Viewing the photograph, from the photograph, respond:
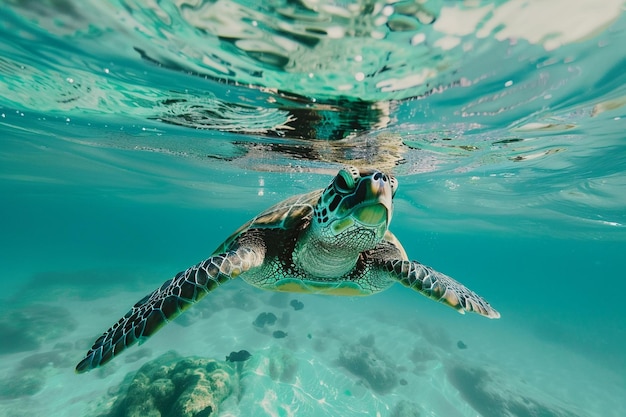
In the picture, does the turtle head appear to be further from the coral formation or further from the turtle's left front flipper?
the coral formation

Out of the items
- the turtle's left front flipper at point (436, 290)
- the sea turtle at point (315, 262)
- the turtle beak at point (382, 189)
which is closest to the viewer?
the turtle beak at point (382, 189)

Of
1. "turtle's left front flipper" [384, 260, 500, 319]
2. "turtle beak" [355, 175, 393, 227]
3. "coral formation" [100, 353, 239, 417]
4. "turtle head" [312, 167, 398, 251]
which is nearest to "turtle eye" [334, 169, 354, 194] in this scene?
"turtle head" [312, 167, 398, 251]

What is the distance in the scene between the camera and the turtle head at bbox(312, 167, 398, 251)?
9.02 ft

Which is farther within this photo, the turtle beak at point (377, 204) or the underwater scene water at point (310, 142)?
the underwater scene water at point (310, 142)

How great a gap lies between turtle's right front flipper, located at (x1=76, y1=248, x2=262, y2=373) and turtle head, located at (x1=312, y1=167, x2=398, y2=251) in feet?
3.64

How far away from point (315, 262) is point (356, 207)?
145 centimetres

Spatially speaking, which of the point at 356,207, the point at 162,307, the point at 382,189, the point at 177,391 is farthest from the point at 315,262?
the point at 177,391

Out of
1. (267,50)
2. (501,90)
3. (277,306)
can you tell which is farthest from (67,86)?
(277,306)

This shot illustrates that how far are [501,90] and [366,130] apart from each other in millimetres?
3383

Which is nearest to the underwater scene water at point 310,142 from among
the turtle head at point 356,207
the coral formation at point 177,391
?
the coral formation at point 177,391

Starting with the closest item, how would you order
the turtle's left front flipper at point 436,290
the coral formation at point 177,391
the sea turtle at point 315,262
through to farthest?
the sea turtle at point 315,262, the turtle's left front flipper at point 436,290, the coral formation at point 177,391

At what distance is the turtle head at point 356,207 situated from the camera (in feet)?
9.02

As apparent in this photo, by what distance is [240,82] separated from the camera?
6.32 meters

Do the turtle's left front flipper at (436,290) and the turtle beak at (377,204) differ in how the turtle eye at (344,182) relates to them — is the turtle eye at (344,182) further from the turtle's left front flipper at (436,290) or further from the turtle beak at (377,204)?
the turtle's left front flipper at (436,290)
